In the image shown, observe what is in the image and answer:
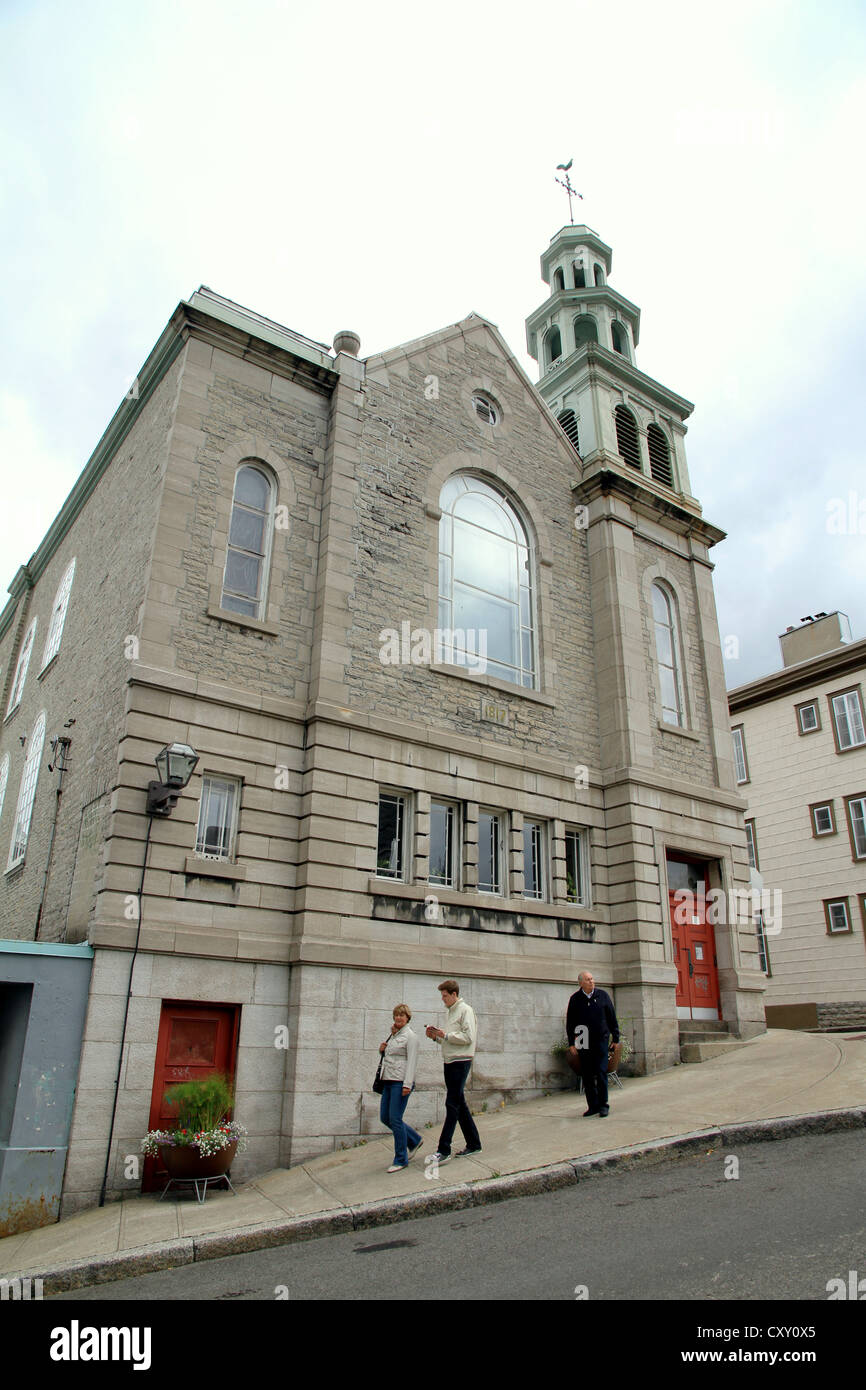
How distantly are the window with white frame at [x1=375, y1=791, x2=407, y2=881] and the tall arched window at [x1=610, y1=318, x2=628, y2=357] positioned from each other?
49.7ft

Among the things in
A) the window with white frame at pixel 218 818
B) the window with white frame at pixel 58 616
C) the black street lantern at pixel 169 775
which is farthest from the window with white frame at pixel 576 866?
the window with white frame at pixel 58 616

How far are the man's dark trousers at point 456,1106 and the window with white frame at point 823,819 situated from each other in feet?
72.0

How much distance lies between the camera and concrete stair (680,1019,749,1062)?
15477mm

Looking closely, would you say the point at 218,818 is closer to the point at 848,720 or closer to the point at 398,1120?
the point at 398,1120

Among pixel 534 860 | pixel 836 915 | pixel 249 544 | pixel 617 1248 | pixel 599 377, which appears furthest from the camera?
pixel 836 915

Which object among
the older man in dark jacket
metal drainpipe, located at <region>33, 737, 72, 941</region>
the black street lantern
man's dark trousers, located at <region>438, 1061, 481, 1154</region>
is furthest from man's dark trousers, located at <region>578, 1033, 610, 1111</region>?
metal drainpipe, located at <region>33, 737, 72, 941</region>

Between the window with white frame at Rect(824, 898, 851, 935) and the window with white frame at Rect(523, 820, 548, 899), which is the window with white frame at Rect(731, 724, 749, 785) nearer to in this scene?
the window with white frame at Rect(824, 898, 851, 935)

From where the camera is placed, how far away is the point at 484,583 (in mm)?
17250

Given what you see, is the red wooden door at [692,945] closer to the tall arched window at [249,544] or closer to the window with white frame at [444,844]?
the window with white frame at [444,844]

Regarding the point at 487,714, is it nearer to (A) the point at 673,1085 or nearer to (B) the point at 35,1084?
(A) the point at 673,1085

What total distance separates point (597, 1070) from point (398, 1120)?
2.95 meters

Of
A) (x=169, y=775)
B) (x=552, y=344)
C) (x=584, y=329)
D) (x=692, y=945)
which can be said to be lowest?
(x=692, y=945)

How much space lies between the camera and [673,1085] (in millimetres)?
13133

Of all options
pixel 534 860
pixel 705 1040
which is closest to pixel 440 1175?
pixel 534 860
